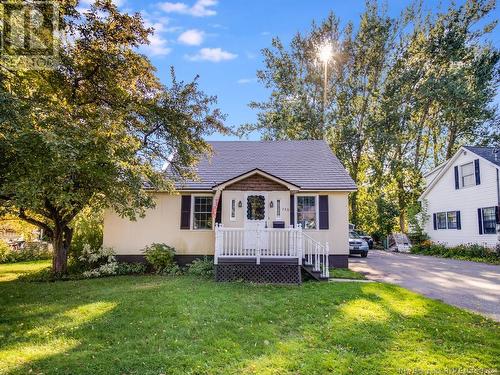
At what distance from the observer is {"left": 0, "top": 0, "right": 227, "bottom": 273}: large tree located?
6227 mm

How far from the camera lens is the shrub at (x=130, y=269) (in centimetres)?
1267

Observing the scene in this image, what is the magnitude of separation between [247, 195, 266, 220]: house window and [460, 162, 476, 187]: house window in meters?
13.7

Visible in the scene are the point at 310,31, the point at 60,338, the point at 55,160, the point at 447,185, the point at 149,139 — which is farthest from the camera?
the point at 310,31

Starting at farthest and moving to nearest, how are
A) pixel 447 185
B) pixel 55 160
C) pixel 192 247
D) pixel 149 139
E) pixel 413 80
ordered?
pixel 413 80 → pixel 447 185 → pixel 192 247 → pixel 149 139 → pixel 55 160

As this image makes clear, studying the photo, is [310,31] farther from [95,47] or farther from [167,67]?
[95,47]

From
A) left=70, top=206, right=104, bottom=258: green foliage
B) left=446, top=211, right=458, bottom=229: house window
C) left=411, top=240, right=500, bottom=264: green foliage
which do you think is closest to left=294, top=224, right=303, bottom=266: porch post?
left=70, top=206, right=104, bottom=258: green foliage

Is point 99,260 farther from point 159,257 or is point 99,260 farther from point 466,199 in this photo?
point 466,199

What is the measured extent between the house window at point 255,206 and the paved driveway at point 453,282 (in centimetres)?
444

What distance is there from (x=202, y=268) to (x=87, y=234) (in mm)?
5712

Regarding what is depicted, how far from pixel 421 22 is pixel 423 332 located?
28.8 meters

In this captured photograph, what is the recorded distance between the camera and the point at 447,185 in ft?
70.5

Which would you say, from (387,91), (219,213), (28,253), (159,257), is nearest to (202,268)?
(159,257)

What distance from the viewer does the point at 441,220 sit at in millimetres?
22000

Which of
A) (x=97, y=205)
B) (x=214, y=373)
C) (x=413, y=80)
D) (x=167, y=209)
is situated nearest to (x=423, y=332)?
(x=214, y=373)
